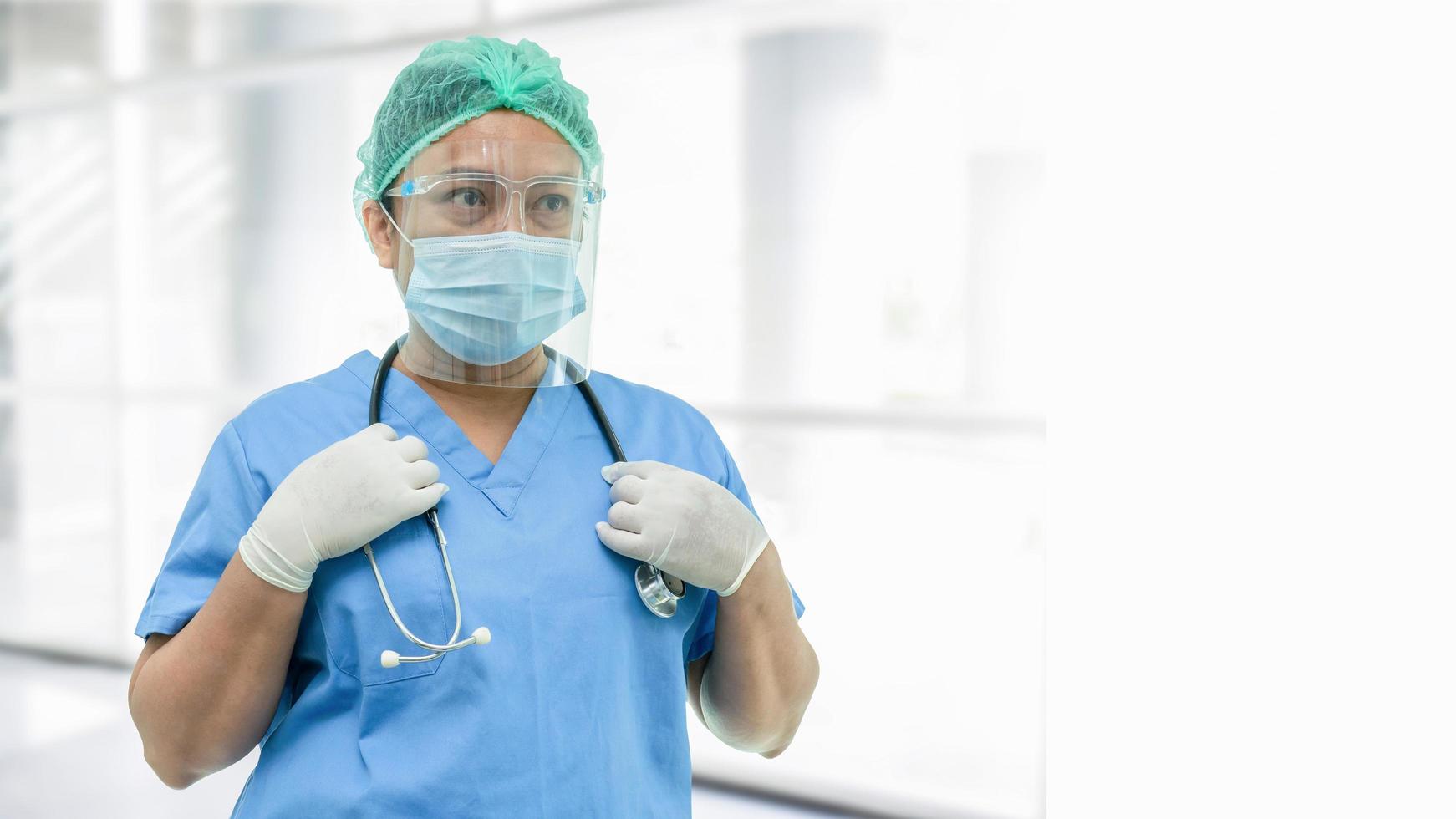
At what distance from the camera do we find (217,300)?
9.65 ft

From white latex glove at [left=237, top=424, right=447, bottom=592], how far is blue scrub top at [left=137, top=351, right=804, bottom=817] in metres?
0.04

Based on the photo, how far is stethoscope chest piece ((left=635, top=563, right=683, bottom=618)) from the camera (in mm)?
907

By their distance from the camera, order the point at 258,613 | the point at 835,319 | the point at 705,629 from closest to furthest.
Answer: the point at 258,613, the point at 705,629, the point at 835,319

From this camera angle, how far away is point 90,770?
2.35 meters

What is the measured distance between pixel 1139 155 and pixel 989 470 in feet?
2.15

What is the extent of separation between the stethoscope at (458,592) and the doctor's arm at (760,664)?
66 mm

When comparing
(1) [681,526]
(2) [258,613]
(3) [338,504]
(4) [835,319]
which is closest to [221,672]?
(2) [258,613]

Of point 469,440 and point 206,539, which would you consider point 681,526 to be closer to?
point 469,440

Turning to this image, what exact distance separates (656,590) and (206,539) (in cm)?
38

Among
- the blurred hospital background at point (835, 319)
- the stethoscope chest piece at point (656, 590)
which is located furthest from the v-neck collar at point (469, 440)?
the blurred hospital background at point (835, 319)

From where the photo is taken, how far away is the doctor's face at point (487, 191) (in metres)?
0.90

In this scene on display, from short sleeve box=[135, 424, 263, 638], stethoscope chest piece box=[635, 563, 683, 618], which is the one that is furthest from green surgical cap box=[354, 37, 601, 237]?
stethoscope chest piece box=[635, 563, 683, 618]

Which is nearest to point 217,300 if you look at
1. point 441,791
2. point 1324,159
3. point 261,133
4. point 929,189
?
point 261,133

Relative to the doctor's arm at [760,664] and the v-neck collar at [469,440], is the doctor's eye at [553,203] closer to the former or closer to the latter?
the v-neck collar at [469,440]
